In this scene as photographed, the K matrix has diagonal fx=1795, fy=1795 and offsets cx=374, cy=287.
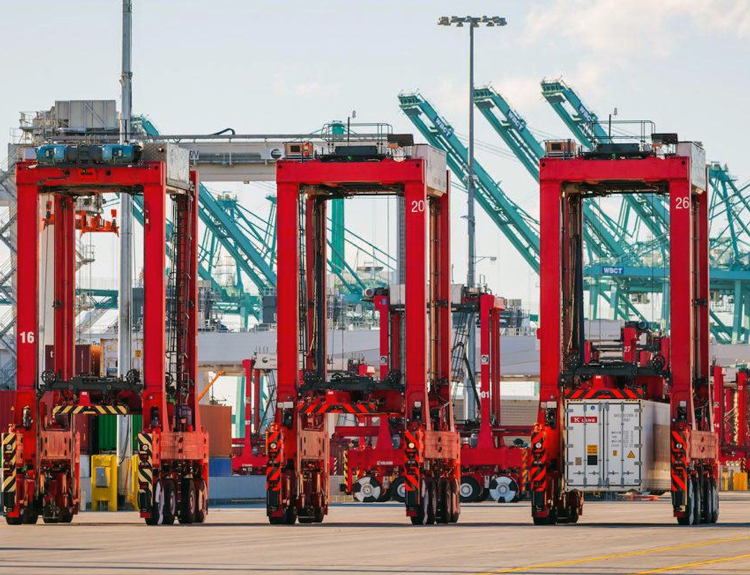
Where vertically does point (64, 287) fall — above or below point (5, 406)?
above

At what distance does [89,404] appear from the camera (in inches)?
1460

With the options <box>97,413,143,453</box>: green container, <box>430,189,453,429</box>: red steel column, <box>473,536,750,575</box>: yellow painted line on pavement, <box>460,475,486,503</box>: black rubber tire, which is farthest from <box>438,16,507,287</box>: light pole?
<box>473,536,750,575</box>: yellow painted line on pavement

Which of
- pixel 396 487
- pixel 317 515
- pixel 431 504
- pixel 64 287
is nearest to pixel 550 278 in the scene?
pixel 431 504

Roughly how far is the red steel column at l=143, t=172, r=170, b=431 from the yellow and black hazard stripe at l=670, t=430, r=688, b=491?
1023cm

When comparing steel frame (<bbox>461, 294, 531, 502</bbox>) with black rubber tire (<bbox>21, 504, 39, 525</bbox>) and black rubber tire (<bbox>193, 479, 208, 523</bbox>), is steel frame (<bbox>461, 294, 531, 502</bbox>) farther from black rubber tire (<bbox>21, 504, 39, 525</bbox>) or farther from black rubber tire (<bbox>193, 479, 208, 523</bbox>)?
black rubber tire (<bbox>21, 504, 39, 525</bbox>)

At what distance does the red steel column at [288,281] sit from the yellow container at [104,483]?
11.9m

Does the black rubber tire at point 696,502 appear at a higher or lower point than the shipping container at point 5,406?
lower

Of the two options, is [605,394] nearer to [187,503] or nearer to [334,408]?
[334,408]

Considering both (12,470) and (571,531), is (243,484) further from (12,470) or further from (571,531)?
(571,531)

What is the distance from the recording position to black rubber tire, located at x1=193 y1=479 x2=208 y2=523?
37.7m

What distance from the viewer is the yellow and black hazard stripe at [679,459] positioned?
1385 inches

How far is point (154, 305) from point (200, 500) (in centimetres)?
435

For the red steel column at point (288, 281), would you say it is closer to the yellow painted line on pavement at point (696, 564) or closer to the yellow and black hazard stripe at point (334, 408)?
the yellow and black hazard stripe at point (334, 408)

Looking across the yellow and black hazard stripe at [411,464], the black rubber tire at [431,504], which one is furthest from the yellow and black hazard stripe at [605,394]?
Result: the yellow and black hazard stripe at [411,464]
